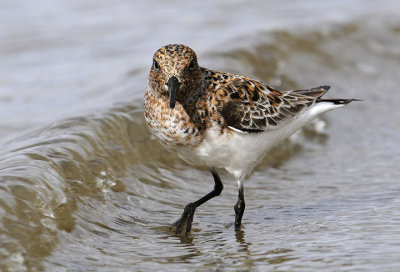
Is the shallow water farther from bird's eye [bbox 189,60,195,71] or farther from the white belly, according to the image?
bird's eye [bbox 189,60,195,71]

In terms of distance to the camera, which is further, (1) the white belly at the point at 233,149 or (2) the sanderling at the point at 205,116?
(1) the white belly at the point at 233,149

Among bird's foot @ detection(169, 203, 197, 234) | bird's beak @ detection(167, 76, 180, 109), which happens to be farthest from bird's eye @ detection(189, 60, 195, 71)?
bird's foot @ detection(169, 203, 197, 234)

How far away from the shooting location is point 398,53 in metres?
14.0

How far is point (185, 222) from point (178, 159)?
6.55ft

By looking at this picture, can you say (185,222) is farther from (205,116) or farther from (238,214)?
(205,116)

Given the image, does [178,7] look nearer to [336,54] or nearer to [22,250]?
[336,54]

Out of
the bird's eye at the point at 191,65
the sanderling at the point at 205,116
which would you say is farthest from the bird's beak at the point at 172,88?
the bird's eye at the point at 191,65

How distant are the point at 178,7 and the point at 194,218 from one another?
10.6 meters

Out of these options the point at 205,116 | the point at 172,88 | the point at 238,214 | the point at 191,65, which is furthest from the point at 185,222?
the point at 191,65

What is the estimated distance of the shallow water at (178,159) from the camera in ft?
19.8

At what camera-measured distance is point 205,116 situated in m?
6.48

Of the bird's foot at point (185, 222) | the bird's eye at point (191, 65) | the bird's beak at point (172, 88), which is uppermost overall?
the bird's eye at point (191, 65)

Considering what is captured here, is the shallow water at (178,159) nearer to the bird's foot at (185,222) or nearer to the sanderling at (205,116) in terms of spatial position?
the bird's foot at (185,222)

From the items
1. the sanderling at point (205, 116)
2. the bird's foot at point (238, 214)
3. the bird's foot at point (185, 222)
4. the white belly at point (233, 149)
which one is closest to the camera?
the sanderling at point (205, 116)
